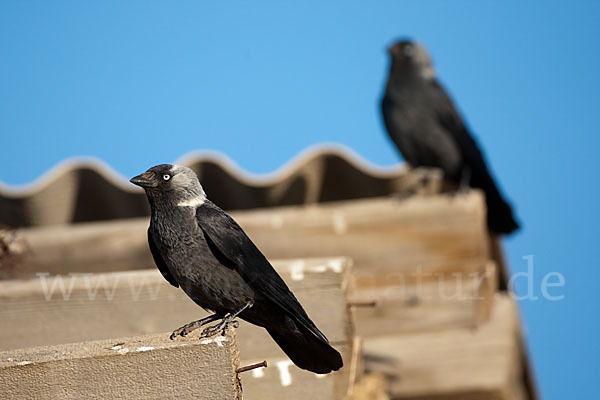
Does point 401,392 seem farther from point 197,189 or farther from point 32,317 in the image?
point 197,189

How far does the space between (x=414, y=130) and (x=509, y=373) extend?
240 centimetres

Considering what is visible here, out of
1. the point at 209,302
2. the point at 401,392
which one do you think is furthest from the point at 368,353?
the point at 209,302

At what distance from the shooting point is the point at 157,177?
248 cm

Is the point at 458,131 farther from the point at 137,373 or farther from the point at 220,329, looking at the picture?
the point at 137,373

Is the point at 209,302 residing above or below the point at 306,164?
above

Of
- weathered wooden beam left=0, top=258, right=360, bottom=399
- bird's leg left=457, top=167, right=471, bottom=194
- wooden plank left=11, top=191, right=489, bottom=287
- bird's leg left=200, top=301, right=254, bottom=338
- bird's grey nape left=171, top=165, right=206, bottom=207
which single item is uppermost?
bird's grey nape left=171, top=165, right=206, bottom=207

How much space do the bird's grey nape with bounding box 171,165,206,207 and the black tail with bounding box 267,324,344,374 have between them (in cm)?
43

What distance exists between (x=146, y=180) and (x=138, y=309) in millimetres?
949

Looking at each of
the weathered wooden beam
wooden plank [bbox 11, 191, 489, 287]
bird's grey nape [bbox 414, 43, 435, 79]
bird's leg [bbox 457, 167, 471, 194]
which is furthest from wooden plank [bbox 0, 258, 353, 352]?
bird's grey nape [bbox 414, 43, 435, 79]

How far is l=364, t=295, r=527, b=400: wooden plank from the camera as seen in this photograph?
4.45 metres

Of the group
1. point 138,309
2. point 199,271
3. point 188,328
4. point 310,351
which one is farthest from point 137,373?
point 138,309

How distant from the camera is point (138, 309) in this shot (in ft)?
10.8

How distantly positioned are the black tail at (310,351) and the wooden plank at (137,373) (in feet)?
0.95

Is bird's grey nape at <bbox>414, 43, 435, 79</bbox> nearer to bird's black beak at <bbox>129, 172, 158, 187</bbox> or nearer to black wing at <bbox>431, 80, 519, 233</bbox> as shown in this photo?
black wing at <bbox>431, 80, 519, 233</bbox>
